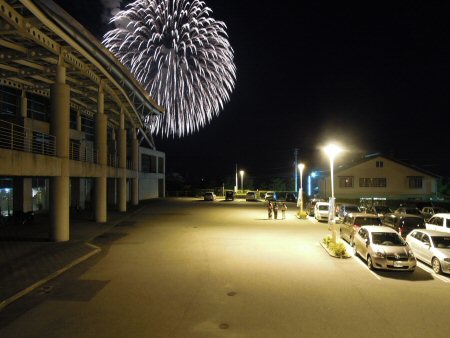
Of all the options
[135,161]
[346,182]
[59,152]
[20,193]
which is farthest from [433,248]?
[346,182]

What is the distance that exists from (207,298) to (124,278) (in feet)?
11.1

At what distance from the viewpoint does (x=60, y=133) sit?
17953mm

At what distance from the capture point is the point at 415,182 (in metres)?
50.6

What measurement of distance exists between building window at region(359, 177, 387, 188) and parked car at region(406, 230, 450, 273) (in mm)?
35836

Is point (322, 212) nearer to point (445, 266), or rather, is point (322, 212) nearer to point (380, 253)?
point (380, 253)

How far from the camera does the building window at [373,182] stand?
165ft

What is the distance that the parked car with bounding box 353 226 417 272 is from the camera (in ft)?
42.7

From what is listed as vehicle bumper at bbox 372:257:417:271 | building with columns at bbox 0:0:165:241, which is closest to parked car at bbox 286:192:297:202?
building with columns at bbox 0:0:165:241

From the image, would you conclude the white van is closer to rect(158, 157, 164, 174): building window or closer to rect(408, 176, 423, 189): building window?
rect(408, 176, 423, 189): building window

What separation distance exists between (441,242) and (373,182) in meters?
38.1

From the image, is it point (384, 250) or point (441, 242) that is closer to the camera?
point (384, 250)

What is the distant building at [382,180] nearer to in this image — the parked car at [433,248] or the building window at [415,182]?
the building window at [415,182]

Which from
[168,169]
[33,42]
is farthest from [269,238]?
[168,169]

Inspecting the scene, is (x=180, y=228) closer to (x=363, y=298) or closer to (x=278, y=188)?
(x=363, y=298)
